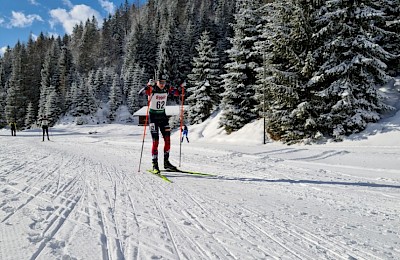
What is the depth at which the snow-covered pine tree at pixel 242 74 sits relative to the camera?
80.7 ft

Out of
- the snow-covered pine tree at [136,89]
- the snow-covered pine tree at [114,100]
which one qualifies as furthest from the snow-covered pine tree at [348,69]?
the snow-covered pine tree at [114,100]

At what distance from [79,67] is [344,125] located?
3720 inches

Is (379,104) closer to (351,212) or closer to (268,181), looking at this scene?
(268,181)

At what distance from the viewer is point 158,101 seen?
7.74 metres

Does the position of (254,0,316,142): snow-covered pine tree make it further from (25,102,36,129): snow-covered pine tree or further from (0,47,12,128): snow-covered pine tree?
(0,47,12,128): snow-covered pine tree

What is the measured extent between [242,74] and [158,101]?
59.5 feet

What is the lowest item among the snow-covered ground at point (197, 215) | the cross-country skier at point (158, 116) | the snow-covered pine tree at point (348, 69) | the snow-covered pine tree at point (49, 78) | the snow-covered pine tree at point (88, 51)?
the snow-covered ground at point (197, 215)

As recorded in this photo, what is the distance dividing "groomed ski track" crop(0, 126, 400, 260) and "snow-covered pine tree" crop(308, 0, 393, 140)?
9.05m

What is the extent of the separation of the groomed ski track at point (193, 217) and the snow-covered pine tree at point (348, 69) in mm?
9047

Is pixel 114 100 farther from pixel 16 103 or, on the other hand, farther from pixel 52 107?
pixel 16 103

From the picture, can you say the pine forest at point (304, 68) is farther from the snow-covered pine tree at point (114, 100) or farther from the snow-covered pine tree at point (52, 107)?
the snow-covered pine tree at point (52, 107)

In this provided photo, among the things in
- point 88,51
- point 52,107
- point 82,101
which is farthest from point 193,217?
point 88,51

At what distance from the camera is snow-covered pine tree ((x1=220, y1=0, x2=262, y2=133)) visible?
968 inches

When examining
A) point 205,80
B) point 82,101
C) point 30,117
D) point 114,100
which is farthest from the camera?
point 114,100
